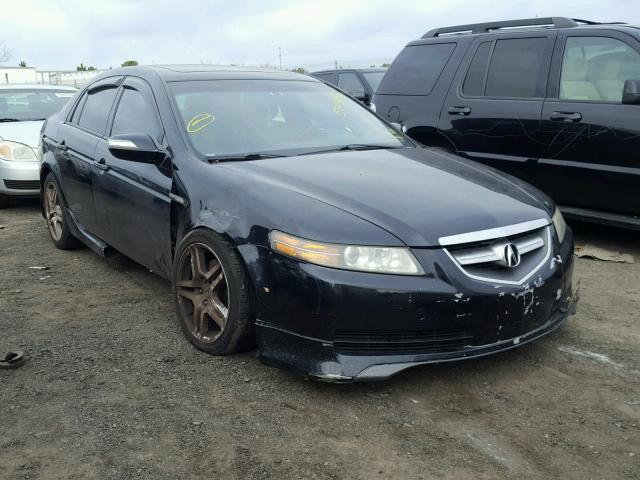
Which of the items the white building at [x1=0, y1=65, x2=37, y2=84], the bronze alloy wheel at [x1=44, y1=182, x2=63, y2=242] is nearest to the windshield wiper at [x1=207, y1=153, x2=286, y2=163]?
the bronze alloy wheel at [x1=44, y1=182, x2=63, y2=242]

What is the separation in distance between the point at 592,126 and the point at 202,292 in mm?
3434

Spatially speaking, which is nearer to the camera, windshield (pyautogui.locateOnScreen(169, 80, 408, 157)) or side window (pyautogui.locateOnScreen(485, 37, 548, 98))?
windshield (pyautogui.locateOnScreen(169, 80, 408, 157))

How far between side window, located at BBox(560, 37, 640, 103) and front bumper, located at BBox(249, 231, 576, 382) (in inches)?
114

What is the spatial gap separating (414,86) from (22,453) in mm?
4980

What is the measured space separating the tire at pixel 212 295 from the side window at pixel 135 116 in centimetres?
89

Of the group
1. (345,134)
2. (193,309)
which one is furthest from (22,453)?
(345,134)

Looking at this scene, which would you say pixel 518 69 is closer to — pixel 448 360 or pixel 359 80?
pixel 448 360

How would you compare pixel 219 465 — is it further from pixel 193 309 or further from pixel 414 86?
pixel 414 86

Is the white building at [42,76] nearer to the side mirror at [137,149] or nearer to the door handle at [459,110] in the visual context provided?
the door handle at [459,110]

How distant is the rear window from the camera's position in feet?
21.1

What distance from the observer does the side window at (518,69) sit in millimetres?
5723

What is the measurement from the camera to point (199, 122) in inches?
157

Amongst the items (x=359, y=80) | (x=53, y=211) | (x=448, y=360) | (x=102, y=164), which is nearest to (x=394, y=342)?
(x=448, y=360)

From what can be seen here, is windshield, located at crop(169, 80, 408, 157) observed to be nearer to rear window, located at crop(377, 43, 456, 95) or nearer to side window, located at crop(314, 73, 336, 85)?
rear window, located at crop(377, 43, 456, 95)
